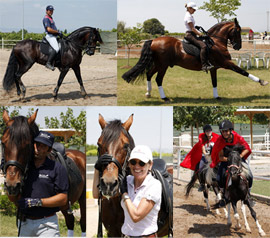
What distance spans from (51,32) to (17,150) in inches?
170

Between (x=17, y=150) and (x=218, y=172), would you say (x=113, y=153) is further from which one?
(x=218, y=172)

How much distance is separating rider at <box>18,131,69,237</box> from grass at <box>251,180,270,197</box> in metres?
3.34

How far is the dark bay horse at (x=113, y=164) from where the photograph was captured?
3.10m

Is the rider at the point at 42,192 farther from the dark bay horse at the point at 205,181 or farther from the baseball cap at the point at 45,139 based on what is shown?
the dark bay horse at the point at 205,181

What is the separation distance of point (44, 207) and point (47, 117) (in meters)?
1.73

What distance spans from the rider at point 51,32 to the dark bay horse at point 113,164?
13.3 ft

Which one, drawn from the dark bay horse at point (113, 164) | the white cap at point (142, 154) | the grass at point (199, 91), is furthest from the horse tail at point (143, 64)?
the white cap at point (142, 154)

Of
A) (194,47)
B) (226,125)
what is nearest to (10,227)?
(226,125)

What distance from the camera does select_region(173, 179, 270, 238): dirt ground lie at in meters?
4.78

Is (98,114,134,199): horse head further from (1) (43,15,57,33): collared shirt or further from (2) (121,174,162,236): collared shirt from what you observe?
(1) (43,15,57,33): collared shirt

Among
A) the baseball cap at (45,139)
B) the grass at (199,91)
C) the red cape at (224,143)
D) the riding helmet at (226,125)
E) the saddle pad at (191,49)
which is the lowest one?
the red cape at (224,143)

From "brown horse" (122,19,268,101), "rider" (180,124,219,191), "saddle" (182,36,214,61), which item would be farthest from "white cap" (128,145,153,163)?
"saddle" (182,36,214,61)

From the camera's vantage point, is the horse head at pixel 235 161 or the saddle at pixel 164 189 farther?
the horse head at pixel 235 161

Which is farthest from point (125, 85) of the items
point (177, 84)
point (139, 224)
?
point (139, 224)
